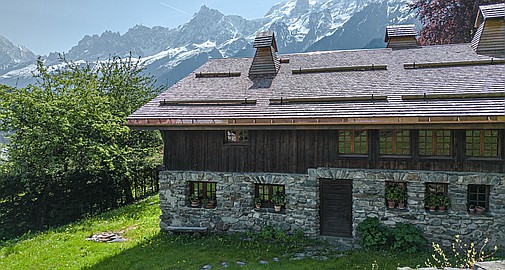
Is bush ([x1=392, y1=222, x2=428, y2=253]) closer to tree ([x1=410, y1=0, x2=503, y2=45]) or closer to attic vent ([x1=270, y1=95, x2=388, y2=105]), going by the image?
attic vent ([x1=270, y1=95, x2=388, y2=105])

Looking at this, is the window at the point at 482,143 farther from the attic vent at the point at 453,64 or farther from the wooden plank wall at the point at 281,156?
the attic vent at the point at 453,64

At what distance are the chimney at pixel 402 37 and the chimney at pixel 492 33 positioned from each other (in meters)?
2.43

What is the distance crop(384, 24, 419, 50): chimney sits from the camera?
13828 millimetres

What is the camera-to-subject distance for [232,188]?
10734 mm

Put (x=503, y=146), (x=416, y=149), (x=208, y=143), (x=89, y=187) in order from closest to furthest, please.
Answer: (x=503, y=146), (x=416, y=149), (x=208, y=143), (x=89, y=187)

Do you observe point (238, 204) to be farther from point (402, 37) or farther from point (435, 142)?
point (402, 37)

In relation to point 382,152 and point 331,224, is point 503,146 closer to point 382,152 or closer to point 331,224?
point 382,152

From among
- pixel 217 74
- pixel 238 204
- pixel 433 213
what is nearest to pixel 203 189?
pixel 238 204

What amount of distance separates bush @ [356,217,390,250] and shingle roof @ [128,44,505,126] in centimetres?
306

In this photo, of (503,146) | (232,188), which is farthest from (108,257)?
(503,146)

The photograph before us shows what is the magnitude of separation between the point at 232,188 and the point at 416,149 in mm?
5563

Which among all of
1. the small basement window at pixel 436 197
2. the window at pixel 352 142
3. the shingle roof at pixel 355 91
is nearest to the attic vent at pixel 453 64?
the shingle roof at pixel 355 91

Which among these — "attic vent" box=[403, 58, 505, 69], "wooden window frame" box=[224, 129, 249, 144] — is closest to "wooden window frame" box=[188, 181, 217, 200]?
"wooden window frame" box=[224, 129, 249, 144]

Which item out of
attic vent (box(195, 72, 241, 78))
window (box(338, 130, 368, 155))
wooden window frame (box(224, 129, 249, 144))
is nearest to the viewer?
window (box(338, 130, 368, 155))
